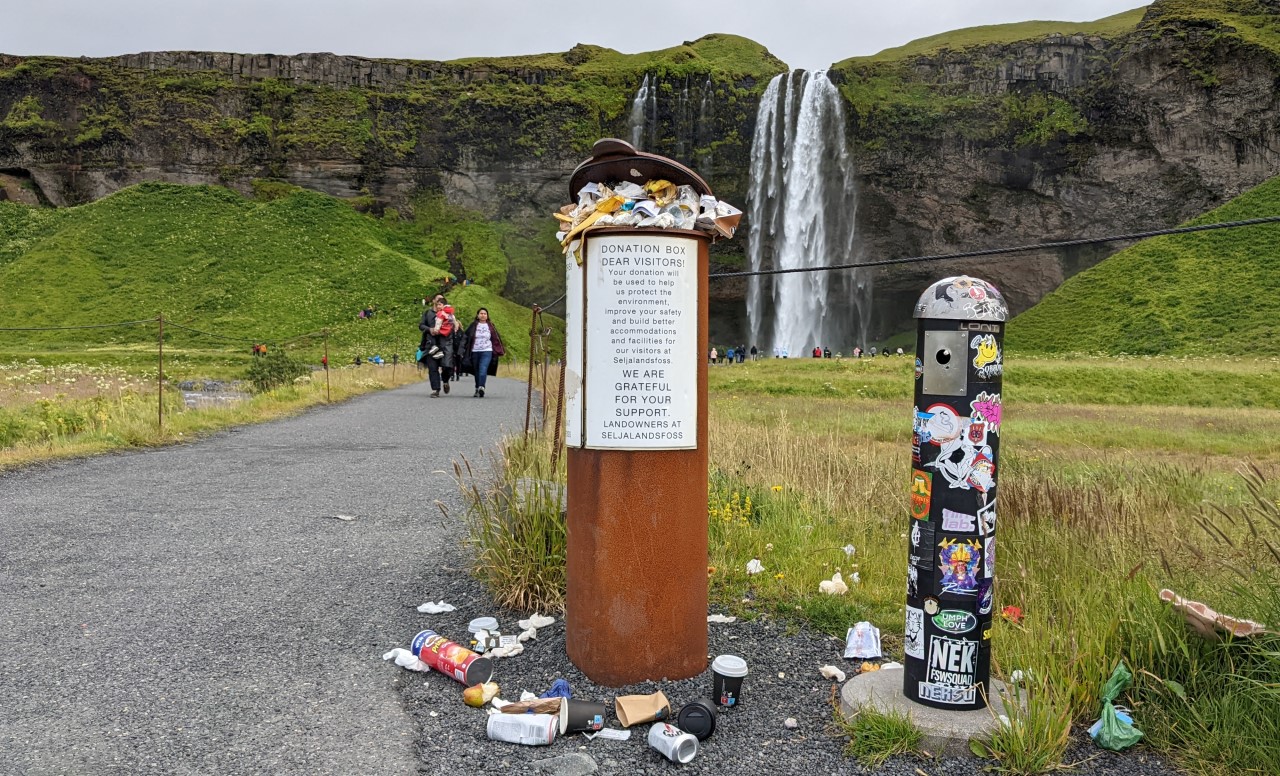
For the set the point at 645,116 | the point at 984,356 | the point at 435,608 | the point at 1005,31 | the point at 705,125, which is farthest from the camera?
the point at 1005,31

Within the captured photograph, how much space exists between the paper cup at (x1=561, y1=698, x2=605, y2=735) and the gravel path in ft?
0.18

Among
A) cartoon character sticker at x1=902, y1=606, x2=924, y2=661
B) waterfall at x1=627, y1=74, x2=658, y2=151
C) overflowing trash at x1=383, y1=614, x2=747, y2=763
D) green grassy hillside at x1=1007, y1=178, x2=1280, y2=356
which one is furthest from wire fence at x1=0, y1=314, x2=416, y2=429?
green grassy hillside at x1=1007, y1=178, x2=1280, y2=356

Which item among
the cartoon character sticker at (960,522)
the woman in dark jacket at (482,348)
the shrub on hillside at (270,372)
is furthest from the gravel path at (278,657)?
the shrub on hillside at (270,372)

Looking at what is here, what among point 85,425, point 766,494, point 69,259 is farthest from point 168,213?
point 766,494

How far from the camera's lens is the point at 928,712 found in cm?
334

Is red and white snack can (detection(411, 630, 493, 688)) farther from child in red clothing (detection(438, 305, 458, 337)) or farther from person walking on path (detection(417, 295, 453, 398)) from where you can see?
child in red clothing (detection(438, 305, 458, 337))

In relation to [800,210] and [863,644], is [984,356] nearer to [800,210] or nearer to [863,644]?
[863,644]

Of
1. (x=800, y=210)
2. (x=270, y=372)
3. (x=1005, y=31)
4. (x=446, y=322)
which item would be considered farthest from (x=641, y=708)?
(x=1005, y=31)

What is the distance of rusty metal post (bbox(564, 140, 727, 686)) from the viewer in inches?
151

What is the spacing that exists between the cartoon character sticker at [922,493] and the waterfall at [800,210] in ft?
178

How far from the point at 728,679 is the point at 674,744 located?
0.49 meters

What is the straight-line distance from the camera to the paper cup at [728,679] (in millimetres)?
3602

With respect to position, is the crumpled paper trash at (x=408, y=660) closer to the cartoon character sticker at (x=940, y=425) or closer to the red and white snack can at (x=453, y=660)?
the red and white snack can at (x=453, y=660)

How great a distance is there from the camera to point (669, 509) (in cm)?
385
